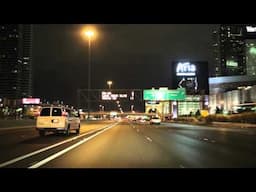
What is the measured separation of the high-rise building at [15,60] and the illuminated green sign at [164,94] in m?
88.7

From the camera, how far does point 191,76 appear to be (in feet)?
288

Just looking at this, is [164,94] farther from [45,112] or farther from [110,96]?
[45,112]

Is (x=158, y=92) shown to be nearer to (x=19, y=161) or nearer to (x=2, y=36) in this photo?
(x=19, y=161)

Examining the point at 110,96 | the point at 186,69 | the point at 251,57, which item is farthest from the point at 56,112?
the point at 251,57

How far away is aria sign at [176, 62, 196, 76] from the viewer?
8794 cm

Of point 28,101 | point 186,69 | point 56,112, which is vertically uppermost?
point 186,69

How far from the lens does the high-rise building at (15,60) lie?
16288 cm

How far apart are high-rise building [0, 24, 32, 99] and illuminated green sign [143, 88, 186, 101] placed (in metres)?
88.7

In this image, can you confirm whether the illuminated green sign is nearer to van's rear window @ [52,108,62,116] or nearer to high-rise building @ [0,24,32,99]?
van's rear window @ [52,108,62,116]

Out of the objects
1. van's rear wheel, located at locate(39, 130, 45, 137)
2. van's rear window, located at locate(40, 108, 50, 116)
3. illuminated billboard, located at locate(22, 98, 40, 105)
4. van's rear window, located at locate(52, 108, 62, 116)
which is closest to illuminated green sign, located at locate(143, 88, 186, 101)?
van's rear wheel, located at locate(39, 130, 45, 137)

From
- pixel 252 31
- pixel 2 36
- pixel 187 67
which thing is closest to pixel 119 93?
pixel 187 67

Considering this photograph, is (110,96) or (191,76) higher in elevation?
(191,76)

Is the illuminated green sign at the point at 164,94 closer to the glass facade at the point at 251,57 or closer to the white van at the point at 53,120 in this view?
the white van at the point at 53,120

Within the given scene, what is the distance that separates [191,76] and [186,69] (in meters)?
1.93
